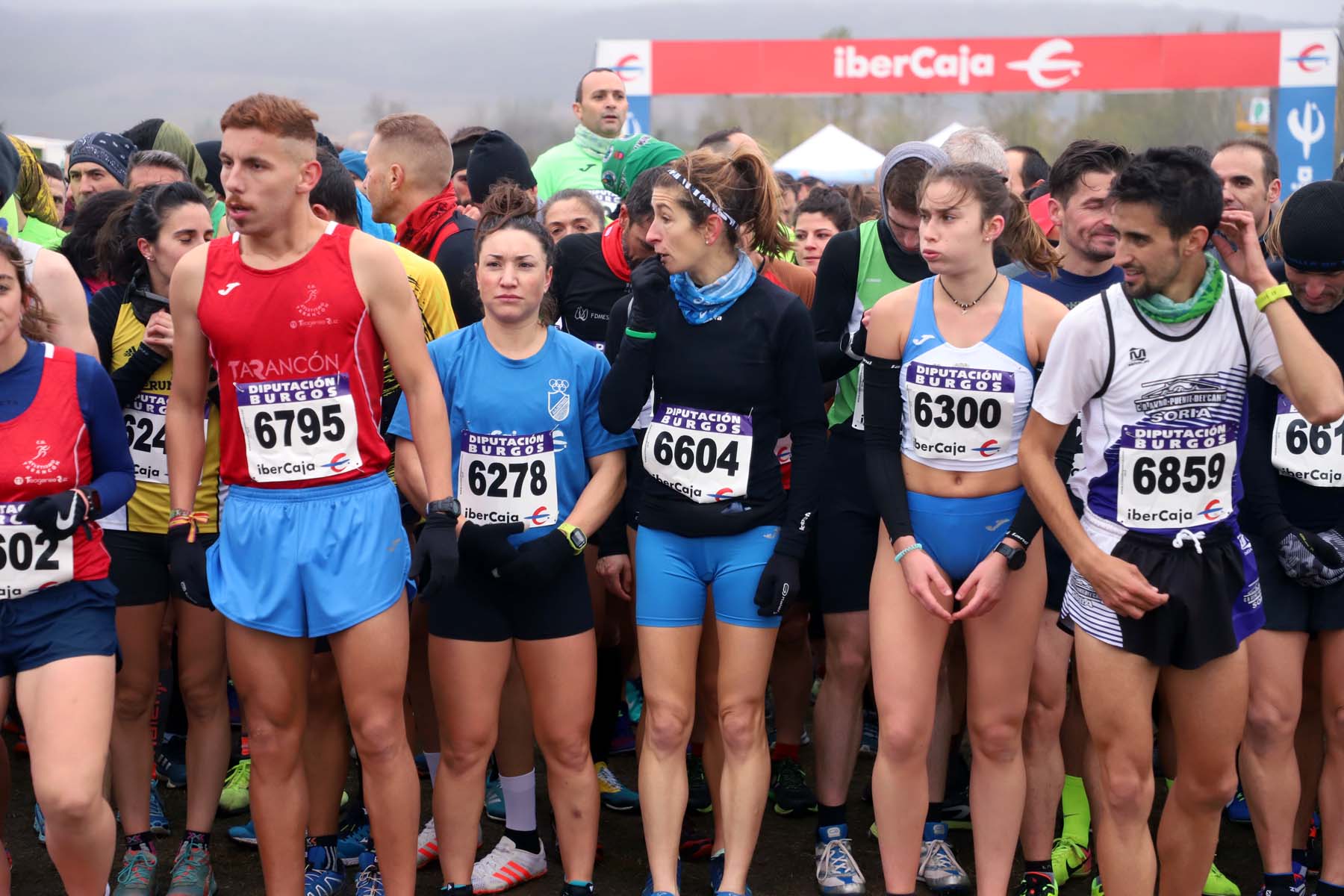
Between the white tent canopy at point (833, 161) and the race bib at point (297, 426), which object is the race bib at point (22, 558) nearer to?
the race bib at point (297, 426)

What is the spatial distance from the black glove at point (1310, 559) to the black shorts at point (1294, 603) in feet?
0.14

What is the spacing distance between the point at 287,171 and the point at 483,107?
4378 centimetres

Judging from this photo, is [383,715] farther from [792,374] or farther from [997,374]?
[997,374]

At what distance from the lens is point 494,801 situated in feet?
17.3


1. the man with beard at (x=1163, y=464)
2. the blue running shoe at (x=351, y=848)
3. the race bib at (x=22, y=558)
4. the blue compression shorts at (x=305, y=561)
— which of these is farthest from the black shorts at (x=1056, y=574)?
the race bib at (x=22, y=558)

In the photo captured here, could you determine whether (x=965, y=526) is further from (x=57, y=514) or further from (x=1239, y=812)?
(x=57, y=514)

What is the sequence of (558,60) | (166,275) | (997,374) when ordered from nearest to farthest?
(997,374) → (166,275) → (558,60)

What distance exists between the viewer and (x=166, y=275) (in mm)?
4605

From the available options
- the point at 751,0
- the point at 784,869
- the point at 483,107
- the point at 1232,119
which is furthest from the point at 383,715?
the point at 751,0

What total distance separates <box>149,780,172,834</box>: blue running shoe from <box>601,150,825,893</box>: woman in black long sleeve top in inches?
75.5

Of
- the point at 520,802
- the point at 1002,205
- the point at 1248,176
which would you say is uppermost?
the point at 1248,176

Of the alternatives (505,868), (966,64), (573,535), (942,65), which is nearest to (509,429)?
(573,535)

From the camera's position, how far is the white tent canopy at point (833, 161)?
17.9 metres

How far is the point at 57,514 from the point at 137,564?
0.81 metres
